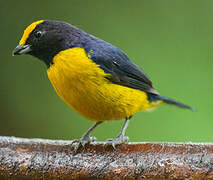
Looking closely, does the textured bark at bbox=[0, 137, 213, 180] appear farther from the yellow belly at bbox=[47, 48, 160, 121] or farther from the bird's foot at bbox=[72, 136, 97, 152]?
the yellow belly at bbox=[47, 48, 160, 121]

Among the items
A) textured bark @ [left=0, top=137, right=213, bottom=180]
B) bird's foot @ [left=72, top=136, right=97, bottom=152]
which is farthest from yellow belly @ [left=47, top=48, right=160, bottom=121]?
textured bark @ [left=0, top=137, right=213, bottom=180]

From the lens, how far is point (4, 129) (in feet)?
17.7

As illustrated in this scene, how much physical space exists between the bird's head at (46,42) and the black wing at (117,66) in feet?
0.53

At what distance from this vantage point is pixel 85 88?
10.7 feet

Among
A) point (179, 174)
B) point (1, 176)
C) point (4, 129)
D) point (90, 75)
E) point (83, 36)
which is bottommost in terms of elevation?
point (4, 129)

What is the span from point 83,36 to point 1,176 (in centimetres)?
150

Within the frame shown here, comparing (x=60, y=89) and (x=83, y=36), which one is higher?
(x=83, y=36)

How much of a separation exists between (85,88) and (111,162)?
791mm

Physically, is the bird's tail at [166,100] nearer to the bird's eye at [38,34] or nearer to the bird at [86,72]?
the bird at [86,72]

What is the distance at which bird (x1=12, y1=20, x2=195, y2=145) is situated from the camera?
329cm

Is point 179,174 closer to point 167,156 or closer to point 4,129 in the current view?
point 167,156

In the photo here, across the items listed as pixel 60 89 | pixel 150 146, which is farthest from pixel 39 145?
pixel 150 146

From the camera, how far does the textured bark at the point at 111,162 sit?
2.46 metres

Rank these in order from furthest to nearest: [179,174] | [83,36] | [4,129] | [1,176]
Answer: [4,129] < [83,36] < [1,176] < [179,174]
